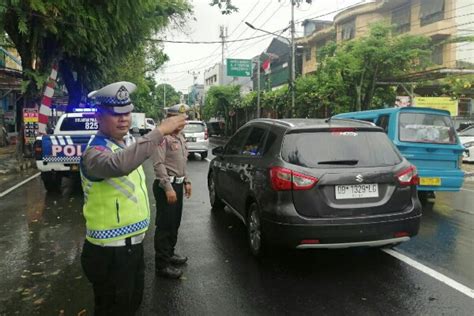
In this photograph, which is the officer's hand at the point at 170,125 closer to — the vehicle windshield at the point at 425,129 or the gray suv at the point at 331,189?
the gray suv at the point at 331,189

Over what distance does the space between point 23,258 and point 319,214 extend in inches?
137

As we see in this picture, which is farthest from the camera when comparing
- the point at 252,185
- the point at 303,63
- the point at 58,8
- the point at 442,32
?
the point at 303,63

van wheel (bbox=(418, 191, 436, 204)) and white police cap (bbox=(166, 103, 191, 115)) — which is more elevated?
white police cap (bbox=(166, 103, 191, 115))

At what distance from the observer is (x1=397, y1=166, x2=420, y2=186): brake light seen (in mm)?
4723

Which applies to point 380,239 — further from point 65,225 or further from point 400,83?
point 400,83

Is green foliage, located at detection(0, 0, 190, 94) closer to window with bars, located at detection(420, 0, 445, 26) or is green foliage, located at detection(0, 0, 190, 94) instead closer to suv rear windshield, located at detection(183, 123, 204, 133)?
suv rear windshield, located at detection(183, 123, 204, 133)

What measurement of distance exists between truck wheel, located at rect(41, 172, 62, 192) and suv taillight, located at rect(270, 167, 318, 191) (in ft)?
21.9

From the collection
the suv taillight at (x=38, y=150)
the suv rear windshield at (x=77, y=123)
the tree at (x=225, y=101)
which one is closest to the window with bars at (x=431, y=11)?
the tree at (x=225, y=101)

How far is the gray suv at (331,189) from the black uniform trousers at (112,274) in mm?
2134

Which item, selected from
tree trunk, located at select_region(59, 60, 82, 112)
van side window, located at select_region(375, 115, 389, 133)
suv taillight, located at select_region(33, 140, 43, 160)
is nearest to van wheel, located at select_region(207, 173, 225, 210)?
van side window, located at select_region(375, 115, 389, 133)

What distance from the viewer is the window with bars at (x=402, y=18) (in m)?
28.9

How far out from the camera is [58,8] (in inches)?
461

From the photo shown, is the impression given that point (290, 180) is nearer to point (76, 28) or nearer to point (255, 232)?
point (255, 232)

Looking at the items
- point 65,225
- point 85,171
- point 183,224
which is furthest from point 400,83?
point 85,171
